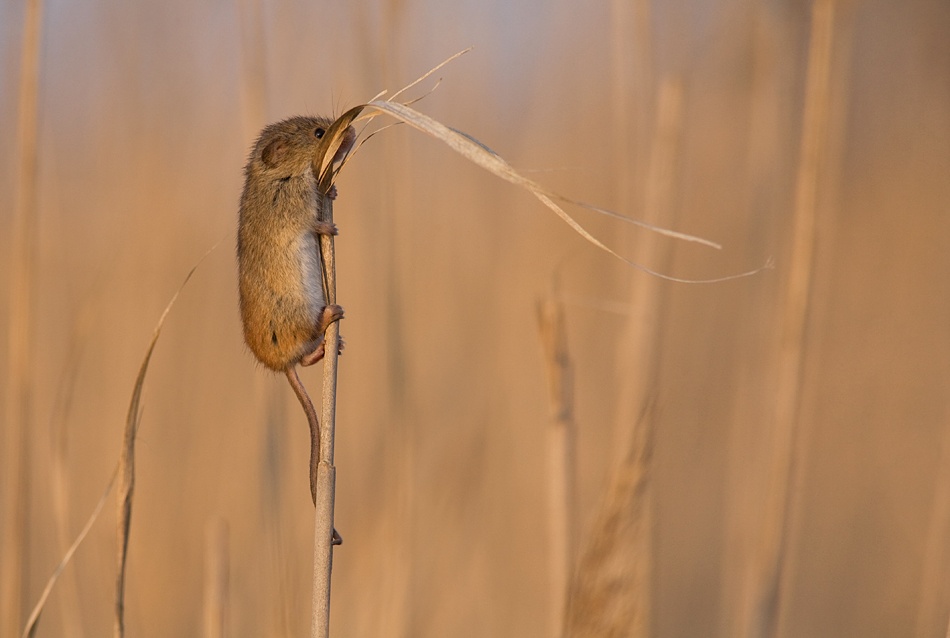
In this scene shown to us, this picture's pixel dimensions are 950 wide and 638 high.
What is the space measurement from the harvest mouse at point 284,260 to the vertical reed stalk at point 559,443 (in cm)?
31

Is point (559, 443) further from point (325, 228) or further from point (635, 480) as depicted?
point (325, 228)

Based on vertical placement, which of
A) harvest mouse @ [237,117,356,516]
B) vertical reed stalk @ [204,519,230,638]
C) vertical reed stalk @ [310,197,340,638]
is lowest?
vertical reed stalk @ [204,519,230,638]

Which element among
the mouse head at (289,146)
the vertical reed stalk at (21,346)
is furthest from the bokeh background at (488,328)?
the mouse head at (289,146)

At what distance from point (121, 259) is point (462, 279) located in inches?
38.4

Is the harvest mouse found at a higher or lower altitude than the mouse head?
lower

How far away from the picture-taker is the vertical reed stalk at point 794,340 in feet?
4.39

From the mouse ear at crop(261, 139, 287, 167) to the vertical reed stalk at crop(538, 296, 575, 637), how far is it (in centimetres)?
42

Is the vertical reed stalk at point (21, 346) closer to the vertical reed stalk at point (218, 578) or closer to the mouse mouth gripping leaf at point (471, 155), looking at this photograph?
the vertical reed stalk at point (218, 578)

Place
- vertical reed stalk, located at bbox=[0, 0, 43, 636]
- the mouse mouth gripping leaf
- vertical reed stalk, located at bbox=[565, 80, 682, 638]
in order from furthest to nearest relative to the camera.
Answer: vertical reed stalk, located at bbox=[0, 0, 43, 636] < vertical reed stalk, located at bbox=[565, 80, 682, 638] < the mouse mouth gripping leaf

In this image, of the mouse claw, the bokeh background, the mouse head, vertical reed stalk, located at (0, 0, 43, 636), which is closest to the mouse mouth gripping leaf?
the mouse claw

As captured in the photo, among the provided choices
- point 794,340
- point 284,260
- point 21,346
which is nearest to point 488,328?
point 794,340

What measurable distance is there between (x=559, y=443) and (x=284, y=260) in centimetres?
49

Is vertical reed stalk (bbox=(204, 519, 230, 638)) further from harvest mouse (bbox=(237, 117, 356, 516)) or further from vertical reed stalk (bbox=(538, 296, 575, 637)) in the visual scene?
vertical reed stalk (bbox=(538, 296, 575, 637))

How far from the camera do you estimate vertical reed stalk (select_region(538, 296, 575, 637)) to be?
3.87 feet
